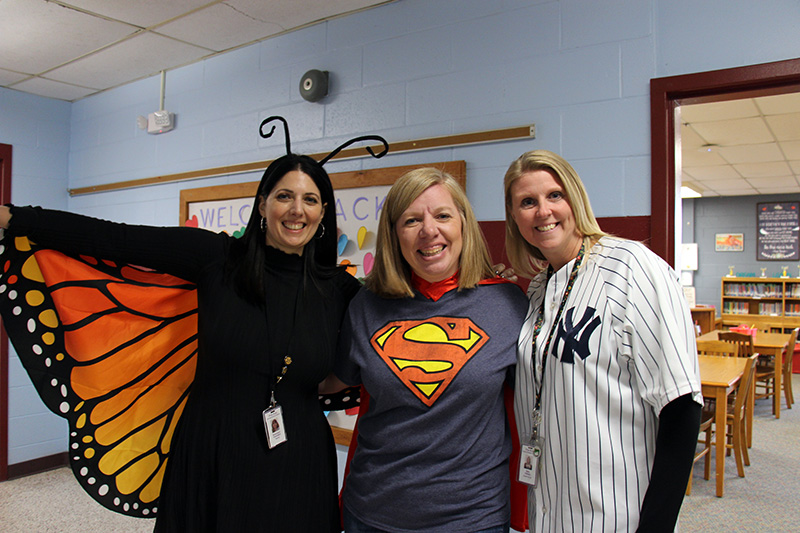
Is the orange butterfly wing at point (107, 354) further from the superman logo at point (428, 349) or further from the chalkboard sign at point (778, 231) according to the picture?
the chalkboard sign at point (778, 231)

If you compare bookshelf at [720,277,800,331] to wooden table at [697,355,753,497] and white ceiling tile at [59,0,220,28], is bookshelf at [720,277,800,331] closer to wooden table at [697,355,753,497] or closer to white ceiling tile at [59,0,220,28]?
wooden table at [697,355,753,497]

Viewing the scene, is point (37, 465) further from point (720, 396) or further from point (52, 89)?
point (720, 396)

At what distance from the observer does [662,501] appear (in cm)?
108

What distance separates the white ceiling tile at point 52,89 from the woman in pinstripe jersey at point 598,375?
12.4 ft

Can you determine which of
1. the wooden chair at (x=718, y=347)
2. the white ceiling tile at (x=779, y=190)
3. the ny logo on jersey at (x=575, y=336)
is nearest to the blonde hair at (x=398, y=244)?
the ny logo on jersey at (x=575, y=336)

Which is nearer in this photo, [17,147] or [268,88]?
[268,88]

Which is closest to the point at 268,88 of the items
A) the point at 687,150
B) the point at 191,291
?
the point at 191,291

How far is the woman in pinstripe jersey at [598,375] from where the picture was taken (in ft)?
3.56

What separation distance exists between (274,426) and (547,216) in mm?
884

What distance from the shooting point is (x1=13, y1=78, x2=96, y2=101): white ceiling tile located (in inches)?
150

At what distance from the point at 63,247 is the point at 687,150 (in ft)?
21.7

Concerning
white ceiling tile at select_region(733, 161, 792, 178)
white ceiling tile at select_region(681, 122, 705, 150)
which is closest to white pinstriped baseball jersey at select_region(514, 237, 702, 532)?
white ceiling tile at select_region(681, 122, 705, 150)

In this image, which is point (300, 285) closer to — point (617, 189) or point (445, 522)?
point (445, 522)

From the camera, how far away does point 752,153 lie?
6594 mm
